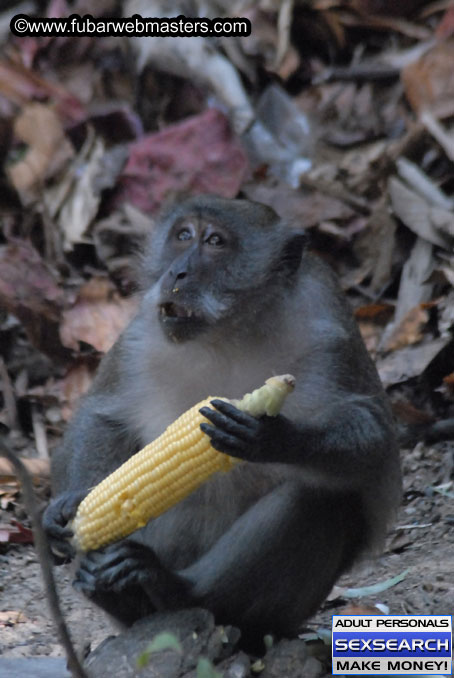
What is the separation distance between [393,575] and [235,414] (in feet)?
6.66

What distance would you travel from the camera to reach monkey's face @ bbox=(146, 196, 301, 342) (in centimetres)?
460

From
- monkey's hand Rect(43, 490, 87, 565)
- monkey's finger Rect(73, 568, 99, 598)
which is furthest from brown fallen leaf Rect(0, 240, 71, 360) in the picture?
monkey's finger Rect(73, 568, 99, 598)

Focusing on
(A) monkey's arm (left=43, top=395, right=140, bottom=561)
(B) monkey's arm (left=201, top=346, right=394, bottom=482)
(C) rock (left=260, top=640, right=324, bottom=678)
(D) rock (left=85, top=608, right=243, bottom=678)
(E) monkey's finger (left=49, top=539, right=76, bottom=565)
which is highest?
(B) monkey's arm (left=201, top=346, right=394, bottom=482)

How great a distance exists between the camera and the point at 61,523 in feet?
14.9

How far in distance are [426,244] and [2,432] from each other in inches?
127

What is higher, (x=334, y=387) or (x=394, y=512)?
(x=334, y=387)

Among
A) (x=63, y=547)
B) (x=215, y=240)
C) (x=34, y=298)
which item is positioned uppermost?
(x=215, y=240)

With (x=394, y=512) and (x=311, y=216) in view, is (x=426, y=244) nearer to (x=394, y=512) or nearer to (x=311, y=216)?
(x=311, y=216)

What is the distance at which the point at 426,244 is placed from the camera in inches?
315

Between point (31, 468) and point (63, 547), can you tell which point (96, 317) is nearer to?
point (31, 468)

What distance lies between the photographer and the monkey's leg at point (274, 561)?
447cm

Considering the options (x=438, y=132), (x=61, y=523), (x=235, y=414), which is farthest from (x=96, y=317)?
(x=235, y=414)

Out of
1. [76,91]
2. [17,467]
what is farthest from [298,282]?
[76,91]

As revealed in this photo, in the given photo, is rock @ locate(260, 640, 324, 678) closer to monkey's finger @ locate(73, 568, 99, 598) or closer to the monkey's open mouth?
monkey's finger @ locate(73, 568, 99, 598)
